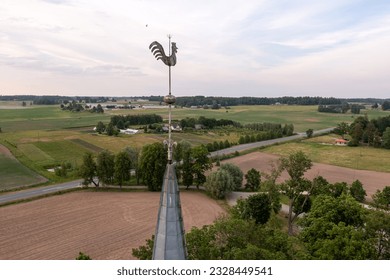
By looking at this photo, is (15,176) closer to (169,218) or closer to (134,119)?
(169,218)

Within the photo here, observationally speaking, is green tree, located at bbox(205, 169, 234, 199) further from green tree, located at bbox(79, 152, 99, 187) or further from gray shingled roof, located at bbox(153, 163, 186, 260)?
gray shingled roof, located at bbox(153, 163, 186, 260)

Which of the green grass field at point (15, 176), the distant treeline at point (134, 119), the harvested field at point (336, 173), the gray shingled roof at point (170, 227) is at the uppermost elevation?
the gray shingled roof at point (170, 227)

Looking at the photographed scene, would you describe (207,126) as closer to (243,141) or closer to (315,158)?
(243,141)

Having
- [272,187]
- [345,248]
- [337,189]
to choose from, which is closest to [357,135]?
[337,189]

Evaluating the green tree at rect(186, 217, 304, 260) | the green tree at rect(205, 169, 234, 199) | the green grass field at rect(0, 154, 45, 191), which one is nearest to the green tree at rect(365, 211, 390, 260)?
the green tree at rect(186, 217, 304, 260)

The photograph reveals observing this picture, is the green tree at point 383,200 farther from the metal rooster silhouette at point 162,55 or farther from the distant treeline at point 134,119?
the distant treeline at point 134,119

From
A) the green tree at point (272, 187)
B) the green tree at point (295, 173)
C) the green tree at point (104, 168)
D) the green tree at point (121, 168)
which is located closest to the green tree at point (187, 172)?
the green tree at point (121, 168)

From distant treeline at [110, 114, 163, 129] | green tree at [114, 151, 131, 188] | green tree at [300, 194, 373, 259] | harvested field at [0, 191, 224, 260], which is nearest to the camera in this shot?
green tree at [300, 194, 373, 259]

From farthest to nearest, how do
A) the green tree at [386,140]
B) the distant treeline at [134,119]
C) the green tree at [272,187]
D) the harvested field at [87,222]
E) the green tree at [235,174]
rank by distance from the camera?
1. the distant treeline at [134,119]
2. the green tree at [386,140]
3. the green tree at [235,174]
4. the green tree at [272,187]
5. the harvested field at [87,222]

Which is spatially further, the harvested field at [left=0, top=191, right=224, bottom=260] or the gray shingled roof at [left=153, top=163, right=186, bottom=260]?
the harvested field at [left=0, top=191, right=224, bottom=260]
